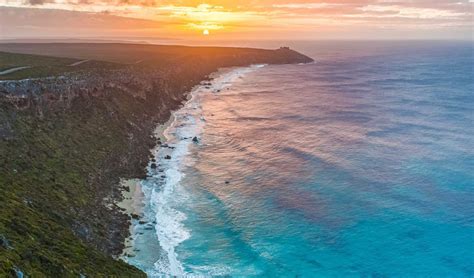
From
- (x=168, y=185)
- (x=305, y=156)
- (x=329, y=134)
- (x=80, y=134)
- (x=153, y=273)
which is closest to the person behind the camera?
(x=153, y=273)

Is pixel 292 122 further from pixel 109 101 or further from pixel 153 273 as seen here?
pixel 153 273

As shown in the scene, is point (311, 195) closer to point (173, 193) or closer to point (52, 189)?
point (173, 193)

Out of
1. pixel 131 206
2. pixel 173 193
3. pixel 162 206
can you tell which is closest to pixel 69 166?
pixel 131 206

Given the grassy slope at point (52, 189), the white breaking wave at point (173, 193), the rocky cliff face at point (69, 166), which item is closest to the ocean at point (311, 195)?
the white breaking wave at point (173, 193)

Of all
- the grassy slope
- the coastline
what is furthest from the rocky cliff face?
the coastline

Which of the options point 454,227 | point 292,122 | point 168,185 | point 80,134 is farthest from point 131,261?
point 292,122
